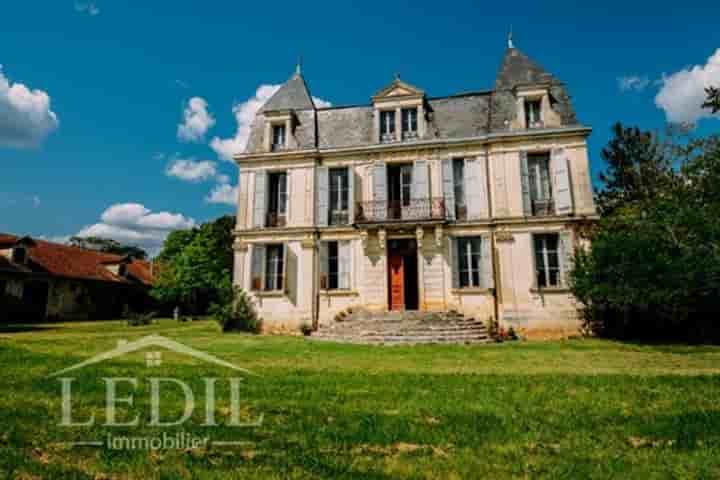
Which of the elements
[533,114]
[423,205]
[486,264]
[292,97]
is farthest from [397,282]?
[292,97]

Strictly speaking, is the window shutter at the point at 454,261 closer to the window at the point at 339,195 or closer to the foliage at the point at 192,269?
→ the window at the point at 339,195

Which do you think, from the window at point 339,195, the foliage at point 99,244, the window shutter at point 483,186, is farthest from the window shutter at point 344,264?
the foliage at point 99,244

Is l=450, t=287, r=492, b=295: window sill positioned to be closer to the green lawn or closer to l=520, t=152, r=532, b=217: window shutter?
l=520, t=152, r=532, b=217: window shutter

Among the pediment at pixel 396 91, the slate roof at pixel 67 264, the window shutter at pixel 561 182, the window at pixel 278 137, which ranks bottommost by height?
the slate roof at pixel 67 264

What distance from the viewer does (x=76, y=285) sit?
2456 cm

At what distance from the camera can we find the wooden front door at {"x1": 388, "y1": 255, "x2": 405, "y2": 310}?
47.2 ft

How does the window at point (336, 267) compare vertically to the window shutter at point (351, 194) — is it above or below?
below

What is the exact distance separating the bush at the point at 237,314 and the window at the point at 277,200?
10.5ft

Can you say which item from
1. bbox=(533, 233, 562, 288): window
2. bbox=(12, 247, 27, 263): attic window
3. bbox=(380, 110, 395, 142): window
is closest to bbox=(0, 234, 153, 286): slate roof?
bbox=(12, 247, 27, 263): attic window

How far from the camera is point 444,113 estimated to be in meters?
16.0

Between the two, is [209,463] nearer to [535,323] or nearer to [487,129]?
[535,323]

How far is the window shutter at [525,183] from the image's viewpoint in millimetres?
13922

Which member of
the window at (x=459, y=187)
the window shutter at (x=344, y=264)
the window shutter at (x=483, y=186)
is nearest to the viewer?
the window shutter at (x=483, y=186)

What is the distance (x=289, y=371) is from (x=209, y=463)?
378cm
